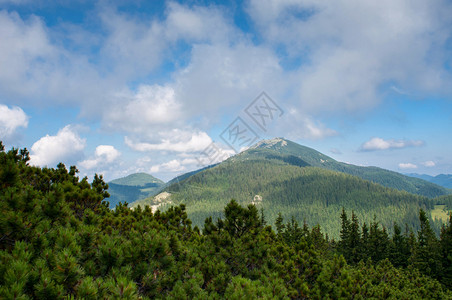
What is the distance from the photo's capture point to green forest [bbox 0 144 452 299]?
3344 millimetres

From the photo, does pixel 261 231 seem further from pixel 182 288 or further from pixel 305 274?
pixel 182 288

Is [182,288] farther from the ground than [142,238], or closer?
closer

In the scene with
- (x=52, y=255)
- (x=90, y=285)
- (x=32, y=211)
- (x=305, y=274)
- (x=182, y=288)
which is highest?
(x=32, y=211)

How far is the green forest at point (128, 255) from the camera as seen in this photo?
334cm

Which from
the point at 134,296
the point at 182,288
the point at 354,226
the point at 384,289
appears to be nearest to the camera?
the point at 134,296

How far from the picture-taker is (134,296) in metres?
3.39

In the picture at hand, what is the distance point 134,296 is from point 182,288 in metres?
2.31

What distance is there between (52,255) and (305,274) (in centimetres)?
993

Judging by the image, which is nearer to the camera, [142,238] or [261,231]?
[142,238]

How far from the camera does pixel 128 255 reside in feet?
15.7

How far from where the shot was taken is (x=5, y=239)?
14.0ft

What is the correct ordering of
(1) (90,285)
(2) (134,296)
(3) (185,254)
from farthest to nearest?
(3) (185,254) < (2) (134,296) < (1) (90,285)

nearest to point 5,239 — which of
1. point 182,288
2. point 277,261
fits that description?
point 182,288

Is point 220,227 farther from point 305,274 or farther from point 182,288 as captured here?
point 182,288
